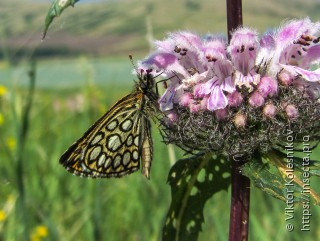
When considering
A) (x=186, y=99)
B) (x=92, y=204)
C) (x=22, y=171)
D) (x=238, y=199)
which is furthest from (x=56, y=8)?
(x=92, y=204)

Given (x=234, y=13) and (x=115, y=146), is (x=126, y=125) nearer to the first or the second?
(x=115, y=146)

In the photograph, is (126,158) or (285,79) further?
(126,158)

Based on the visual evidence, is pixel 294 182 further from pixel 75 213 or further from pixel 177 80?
pixel 75 213

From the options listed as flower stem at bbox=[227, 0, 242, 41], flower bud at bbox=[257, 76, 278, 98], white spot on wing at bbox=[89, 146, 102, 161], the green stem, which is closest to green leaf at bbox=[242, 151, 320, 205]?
flower bud at bbox=[257, 76, 278, 98]

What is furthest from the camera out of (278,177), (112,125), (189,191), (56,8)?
(112,125)

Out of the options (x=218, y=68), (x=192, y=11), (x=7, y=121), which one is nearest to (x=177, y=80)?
(x=218, y=68)

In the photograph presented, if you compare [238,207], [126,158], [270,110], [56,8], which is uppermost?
[56,8]

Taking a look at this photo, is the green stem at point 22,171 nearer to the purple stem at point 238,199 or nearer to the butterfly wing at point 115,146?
the butterfly wing at point 115,146
